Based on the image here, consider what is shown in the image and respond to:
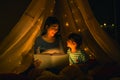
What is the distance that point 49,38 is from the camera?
4047mm

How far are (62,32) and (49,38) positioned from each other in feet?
1.92

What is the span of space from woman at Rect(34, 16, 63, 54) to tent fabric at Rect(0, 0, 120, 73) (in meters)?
0.16

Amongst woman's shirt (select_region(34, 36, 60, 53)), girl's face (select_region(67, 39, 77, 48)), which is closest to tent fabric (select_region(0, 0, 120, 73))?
woman's shirt (select_region(34, 36, 60, 53))

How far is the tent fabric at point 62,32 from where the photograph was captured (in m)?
3.91

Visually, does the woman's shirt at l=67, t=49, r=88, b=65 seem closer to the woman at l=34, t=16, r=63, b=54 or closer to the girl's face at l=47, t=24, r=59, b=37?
the woman at l=34, t=16, r=63, b=54

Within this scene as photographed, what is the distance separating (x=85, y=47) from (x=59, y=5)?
755 millimetres

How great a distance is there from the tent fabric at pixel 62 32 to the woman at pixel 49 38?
0.16 metres

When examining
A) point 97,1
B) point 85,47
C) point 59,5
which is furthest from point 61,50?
point 97,1

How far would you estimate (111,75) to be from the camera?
366cm

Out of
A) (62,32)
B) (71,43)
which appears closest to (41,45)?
(71,43)

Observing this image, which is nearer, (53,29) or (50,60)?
(50,60)

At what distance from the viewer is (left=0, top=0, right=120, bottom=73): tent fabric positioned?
3.91 m

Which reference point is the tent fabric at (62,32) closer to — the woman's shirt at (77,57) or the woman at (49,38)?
the woman at (49,38)

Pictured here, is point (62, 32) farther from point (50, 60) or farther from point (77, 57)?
point (50, 60)
